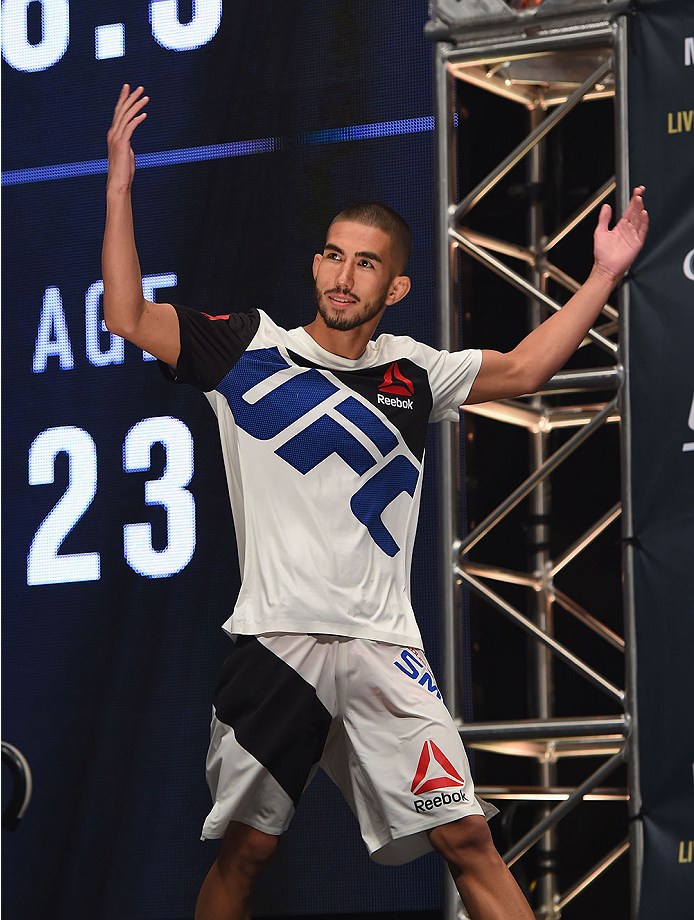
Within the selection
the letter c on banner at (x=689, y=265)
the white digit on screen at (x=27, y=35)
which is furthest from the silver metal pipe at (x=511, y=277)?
the white digit on screen at (x=27, y=35)

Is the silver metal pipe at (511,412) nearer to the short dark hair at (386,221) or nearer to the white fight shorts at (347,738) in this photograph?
the short dark hair at (386,221)

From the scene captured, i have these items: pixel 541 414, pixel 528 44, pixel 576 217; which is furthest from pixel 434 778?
pixel 528 44

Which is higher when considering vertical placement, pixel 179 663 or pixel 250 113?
pixel 250 113

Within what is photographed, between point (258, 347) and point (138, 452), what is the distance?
61.6 inches

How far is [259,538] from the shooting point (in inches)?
130

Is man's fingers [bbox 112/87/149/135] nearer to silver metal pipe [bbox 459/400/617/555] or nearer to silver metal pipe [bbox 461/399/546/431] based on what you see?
silver metal pipe [bbox 461/399/546/431]

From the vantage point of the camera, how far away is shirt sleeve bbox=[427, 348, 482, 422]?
3.58 meters

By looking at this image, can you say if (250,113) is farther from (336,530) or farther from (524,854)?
(524,854)


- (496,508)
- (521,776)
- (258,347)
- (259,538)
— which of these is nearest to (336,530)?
(259,538)

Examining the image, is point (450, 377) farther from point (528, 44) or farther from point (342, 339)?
point (528, 44)

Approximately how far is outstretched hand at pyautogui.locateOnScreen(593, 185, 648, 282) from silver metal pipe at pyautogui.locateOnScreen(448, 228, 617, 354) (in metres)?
0.31

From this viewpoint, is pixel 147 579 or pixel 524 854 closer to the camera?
pixel 524 854

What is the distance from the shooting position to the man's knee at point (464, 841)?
311 cm

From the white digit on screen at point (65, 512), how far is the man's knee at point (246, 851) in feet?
5.94
